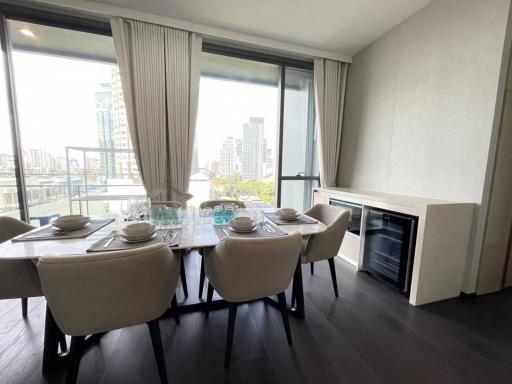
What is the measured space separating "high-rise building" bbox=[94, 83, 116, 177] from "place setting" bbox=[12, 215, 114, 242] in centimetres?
144

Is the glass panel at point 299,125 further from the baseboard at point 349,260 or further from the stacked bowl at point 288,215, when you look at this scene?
the stacked bowl at point 288,215

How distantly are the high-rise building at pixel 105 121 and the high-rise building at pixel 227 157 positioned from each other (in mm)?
1356

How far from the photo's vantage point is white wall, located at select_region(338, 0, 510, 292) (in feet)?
6.47

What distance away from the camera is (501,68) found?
187cm

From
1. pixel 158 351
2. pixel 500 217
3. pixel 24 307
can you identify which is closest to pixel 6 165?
pixel 24 307

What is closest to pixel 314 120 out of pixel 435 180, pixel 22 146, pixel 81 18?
pixel 435 180

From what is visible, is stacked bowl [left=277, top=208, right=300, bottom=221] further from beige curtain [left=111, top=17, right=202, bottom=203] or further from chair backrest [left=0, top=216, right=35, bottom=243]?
chair backrest [left=0, top=216, right=35, bottom=243]

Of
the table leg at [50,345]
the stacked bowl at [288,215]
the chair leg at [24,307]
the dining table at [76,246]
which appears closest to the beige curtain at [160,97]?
the dining table at [76,246]

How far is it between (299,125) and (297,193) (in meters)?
1.08

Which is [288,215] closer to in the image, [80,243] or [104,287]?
[104,287]

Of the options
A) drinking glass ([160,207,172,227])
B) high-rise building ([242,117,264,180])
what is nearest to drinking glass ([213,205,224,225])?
drinking glass ([160,207,172,227])

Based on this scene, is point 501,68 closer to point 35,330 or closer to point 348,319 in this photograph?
point 348,319


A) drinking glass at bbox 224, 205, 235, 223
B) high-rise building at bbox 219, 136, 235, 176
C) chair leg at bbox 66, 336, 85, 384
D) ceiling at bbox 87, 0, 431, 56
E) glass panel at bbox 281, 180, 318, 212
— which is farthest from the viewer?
glass panel at bbox 281, 180, 318, 212

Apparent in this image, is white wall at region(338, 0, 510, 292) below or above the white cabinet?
above
